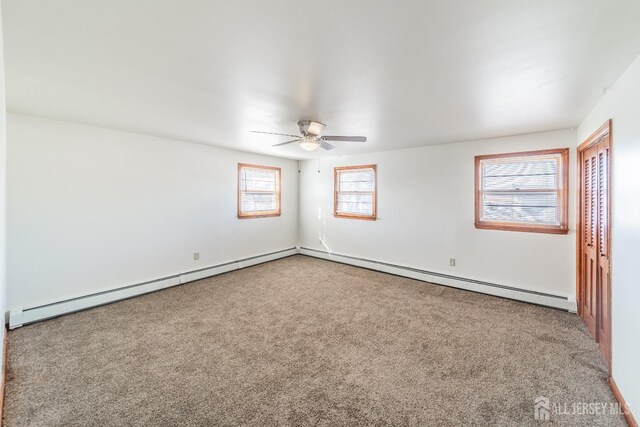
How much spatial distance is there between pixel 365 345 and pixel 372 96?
2.37 meters

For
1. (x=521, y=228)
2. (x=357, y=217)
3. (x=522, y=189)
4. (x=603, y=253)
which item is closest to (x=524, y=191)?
(x=522, y=189)

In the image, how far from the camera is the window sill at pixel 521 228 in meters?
3.54

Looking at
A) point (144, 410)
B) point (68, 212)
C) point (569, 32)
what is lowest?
point (144, 410)

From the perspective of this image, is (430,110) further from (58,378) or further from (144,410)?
(58,378)

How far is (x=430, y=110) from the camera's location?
279 cm

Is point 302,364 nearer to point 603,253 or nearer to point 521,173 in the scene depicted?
point 603,253

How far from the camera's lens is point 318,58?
1.77 meters

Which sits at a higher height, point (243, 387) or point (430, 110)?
point (430, 110)

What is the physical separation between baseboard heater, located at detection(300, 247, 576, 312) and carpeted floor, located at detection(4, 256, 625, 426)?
6.2 inches

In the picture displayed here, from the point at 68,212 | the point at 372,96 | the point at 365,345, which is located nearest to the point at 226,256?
the point at 68,212

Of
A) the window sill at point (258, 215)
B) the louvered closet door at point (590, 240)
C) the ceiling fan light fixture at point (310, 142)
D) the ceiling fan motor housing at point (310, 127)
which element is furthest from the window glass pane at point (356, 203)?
the louvered closet door at point (590, 240)

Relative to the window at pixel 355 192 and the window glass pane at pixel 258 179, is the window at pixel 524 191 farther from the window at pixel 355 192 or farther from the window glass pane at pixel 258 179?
the window glass pane at pixel 258 179

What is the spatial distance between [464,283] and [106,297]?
5164 millimetres

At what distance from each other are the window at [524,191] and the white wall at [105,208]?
4.35 m
